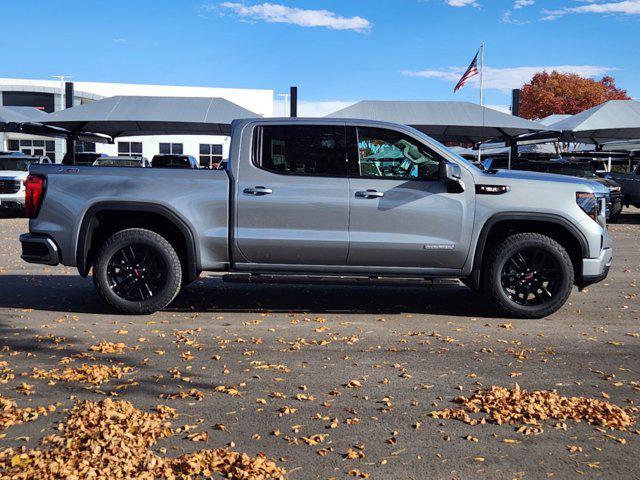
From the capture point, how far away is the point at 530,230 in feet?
23.8

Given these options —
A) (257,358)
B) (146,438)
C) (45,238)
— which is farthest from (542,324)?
(45,238)

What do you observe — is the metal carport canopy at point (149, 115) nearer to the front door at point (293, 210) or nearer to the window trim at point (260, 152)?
the window trim at point (260, 152)

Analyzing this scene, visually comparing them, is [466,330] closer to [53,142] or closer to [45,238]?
[45,238]

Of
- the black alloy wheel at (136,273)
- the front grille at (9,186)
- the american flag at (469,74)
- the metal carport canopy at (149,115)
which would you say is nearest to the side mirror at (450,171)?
the black alloy wheel at (136,273)

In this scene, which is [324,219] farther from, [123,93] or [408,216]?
[123,93]

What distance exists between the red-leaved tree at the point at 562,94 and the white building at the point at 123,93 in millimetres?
27189

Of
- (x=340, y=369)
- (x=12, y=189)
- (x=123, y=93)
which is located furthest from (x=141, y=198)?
(x=123, y=93)

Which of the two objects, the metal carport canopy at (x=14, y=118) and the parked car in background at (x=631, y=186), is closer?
the parked car in background at (x=631, y=186)

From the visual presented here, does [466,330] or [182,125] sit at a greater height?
[182,125]

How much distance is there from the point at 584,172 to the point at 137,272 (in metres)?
15.9

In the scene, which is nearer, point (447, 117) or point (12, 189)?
point (12, 189)

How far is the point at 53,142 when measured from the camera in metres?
51.2

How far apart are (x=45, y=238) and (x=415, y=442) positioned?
185 inches

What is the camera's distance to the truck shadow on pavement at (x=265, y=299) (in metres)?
7.62
